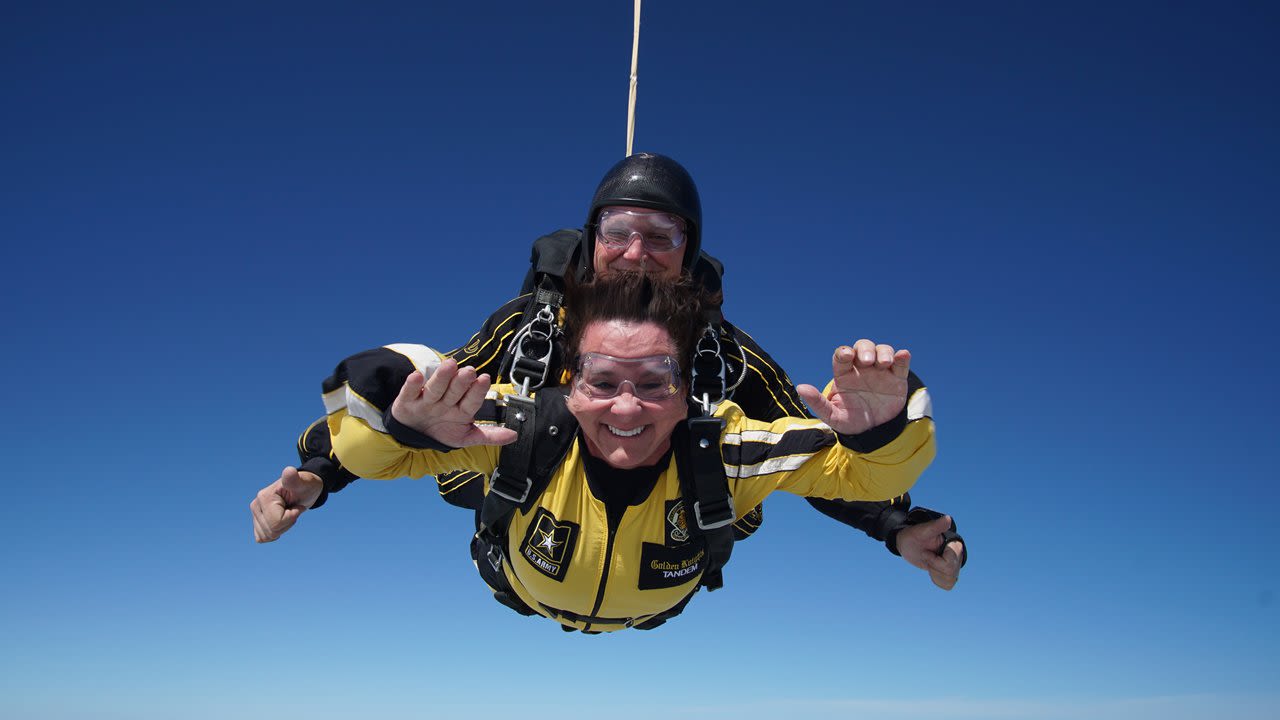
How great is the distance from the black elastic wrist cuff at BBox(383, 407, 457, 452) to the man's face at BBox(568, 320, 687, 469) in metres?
0.61

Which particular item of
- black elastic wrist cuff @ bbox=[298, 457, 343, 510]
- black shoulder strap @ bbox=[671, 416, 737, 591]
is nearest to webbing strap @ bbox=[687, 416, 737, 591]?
black shoulder strap @ bbox=[671, 416, 737, 591]

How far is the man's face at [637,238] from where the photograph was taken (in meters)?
3.95

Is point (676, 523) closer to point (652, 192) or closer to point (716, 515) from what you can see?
point (716, 515)

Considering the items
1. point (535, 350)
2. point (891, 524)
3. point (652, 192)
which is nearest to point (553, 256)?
point (652, 192)

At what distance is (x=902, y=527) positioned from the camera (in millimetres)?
4016

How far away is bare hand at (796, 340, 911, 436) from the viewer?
2689 millimetres

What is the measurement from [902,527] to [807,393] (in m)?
1.61

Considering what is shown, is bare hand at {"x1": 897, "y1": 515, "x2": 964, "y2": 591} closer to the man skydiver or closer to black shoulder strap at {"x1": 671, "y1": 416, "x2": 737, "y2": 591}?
the man skydiver

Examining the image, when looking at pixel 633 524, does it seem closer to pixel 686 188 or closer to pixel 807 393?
pixel 807 393

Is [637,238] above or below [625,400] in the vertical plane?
above

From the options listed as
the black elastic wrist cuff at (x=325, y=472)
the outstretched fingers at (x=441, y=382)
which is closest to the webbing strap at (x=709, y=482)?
the outstretched fingers at (x=441, y=382)

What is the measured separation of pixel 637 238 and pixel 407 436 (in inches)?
58.7

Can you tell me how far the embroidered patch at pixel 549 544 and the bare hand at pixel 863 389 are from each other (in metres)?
1.12

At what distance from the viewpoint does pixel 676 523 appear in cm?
354
